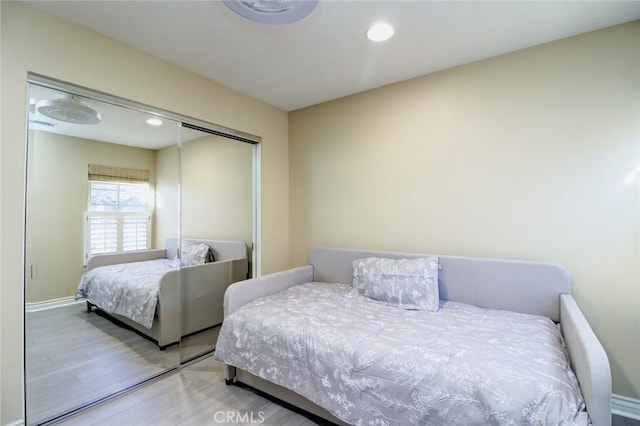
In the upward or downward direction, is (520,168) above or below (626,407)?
above

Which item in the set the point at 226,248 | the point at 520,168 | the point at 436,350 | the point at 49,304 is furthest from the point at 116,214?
the point at 520,168

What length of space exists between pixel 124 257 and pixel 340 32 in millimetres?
2402

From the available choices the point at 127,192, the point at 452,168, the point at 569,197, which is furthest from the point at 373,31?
the point at 127,192

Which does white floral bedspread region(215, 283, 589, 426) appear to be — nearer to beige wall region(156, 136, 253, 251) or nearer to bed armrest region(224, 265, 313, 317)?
bed armrest region(224, 265, 313, 317)

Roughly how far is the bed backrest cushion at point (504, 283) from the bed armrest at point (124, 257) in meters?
2.15

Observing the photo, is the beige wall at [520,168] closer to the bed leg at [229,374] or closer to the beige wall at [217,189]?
the beige wall at [217,189]

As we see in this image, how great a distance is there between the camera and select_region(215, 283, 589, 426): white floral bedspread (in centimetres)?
121

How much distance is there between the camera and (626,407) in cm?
188

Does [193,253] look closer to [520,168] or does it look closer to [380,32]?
[380,32]

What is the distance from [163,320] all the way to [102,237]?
909mm

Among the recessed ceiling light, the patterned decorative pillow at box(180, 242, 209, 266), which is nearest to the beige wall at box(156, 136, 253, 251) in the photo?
the patterned decorative pillow at box(180, 242, 209, 266)

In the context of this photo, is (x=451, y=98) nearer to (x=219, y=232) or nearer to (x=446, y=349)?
(x=446, y=349)

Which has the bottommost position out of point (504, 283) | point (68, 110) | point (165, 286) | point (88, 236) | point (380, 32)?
point (165, 286)

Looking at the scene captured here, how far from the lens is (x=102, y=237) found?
2.23 meters
